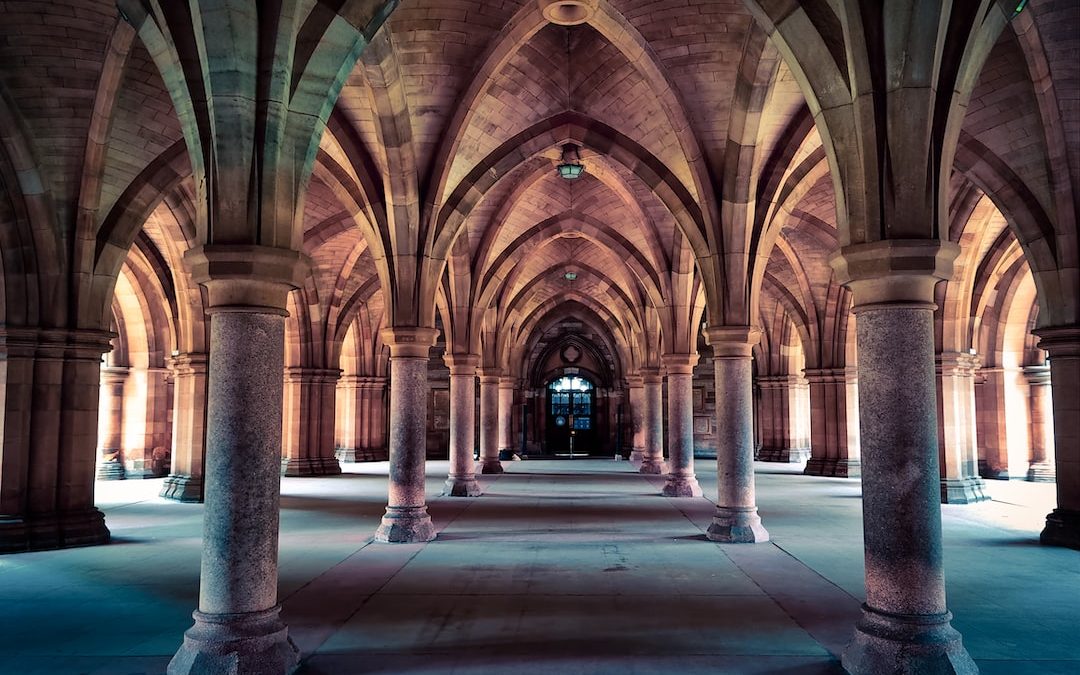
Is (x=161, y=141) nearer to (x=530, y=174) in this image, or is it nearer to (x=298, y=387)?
(x=530, y=174)

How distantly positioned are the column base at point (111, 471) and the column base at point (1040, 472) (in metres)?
22.7

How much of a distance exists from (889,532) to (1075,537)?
646 centimetres

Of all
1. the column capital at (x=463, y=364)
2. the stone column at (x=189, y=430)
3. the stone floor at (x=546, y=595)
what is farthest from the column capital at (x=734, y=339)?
the stone column at (x=189, y=430)

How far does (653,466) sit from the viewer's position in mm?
22125

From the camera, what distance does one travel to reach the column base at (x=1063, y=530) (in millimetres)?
9586

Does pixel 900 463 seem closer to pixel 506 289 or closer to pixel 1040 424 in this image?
pixel 506 289

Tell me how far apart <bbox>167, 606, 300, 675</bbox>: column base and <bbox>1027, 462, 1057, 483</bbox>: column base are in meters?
20.3

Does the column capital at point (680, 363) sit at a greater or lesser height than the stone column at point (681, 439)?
greater

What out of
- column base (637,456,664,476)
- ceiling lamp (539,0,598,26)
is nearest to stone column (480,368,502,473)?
column base (637,456,664,476)

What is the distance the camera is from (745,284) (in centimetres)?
1058

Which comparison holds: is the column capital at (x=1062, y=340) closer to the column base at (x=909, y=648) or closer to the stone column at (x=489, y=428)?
the column base at (x=909, y=648)

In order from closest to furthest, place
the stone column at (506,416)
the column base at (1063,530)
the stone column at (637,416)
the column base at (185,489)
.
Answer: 1. the column base at (1063,530)
2. the column base at (185,489)
3. the stone column at (637,416)
4. the stone column at (506,416)

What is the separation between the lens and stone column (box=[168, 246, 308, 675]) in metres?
4.81

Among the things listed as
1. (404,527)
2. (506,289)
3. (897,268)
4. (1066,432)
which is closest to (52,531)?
(404,527)
